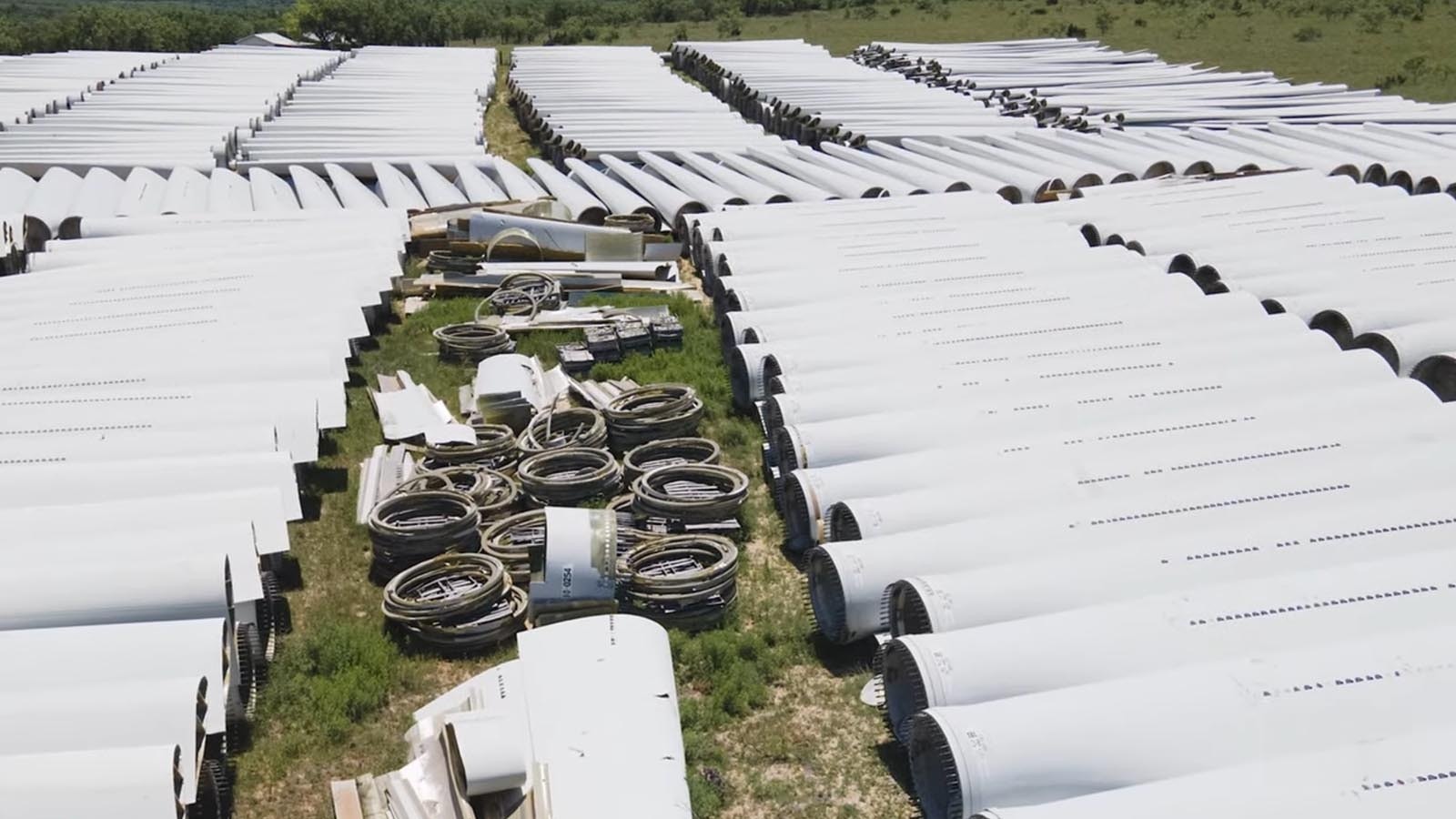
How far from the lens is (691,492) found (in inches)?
422

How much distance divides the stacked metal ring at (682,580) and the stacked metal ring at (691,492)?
0.47m

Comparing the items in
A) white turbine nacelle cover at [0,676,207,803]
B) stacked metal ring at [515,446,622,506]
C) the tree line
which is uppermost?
the tree line

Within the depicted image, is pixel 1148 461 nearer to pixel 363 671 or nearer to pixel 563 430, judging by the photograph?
pixel 563 430

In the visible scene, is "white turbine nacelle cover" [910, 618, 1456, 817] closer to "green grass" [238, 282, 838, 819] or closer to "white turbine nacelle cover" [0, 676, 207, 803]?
"green grass" [238, 282, 838, 819]

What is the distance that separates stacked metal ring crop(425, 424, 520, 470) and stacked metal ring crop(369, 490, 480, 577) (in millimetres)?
1122

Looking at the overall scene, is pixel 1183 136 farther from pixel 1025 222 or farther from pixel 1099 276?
pixel 1099 276

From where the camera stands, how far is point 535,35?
197ft

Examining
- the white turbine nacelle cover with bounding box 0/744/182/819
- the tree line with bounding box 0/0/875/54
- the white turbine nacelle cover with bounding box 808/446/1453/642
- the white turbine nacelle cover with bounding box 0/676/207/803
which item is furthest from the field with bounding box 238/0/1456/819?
the tree line with bounding box 0/0/875/54

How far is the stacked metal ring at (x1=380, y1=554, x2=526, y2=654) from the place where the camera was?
8882 mm

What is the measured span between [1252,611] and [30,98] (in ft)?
114

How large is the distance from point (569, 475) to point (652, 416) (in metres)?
1.49

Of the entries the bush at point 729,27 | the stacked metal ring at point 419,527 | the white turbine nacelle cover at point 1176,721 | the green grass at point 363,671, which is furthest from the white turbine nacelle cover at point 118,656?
the bush at point 729,27

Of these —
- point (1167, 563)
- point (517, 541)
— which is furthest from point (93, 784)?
point (1167, 563)

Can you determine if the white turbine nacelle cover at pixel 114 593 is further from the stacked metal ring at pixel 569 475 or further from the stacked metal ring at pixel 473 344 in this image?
the stacked metal ring at pixel 473 344
